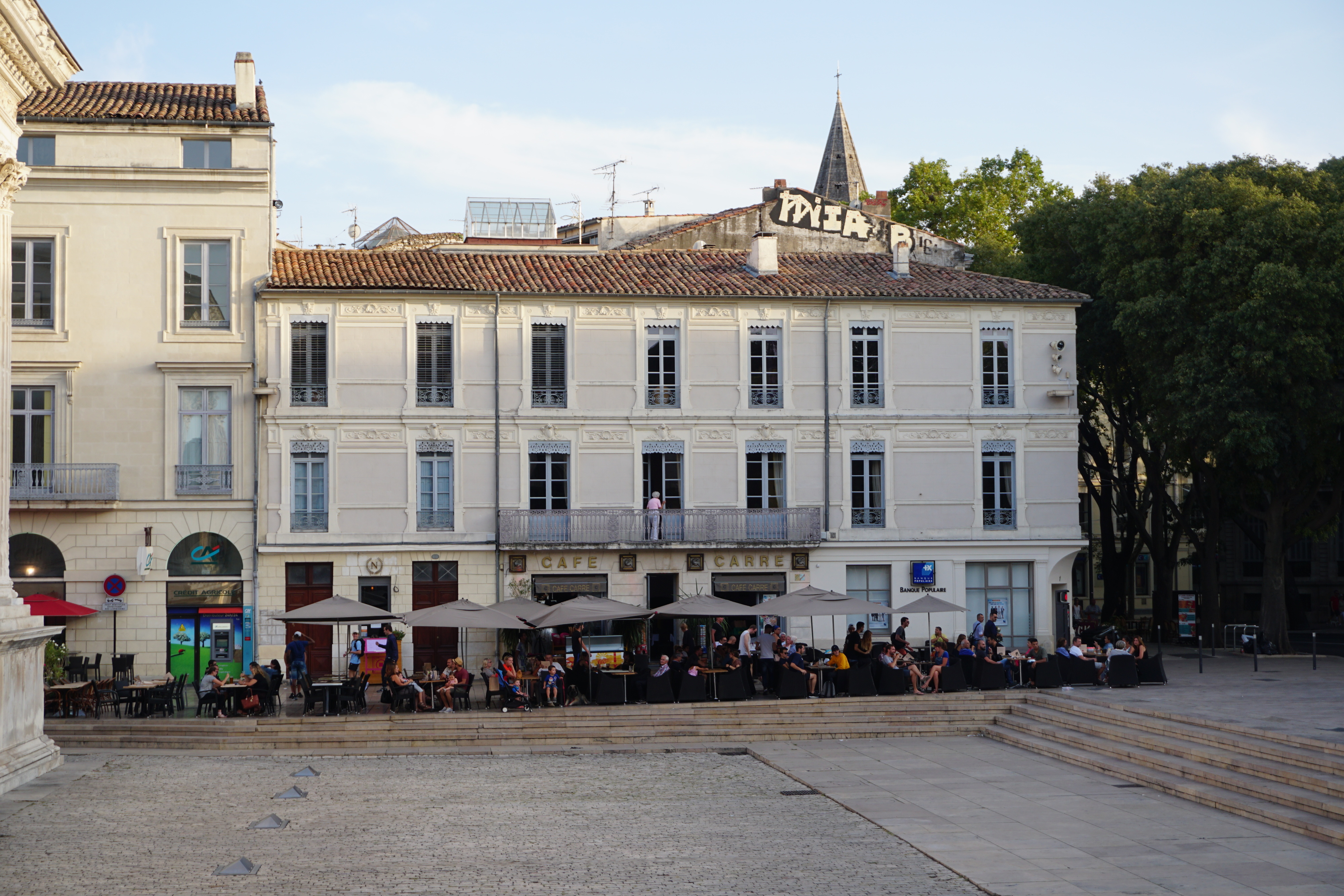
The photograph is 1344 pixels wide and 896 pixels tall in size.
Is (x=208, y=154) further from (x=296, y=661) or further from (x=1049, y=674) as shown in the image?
(x=1049, y=674)

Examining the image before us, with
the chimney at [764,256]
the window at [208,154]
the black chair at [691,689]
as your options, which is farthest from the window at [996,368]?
the window at [208,154]

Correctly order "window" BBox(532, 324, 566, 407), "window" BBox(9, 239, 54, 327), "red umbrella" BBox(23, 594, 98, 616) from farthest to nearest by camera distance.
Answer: "window" BBox(532, 324, 566, 407)
"window" BBox(9, 239, 54, 327)
"red umbrella" BBox(23, 594, 98, 616)

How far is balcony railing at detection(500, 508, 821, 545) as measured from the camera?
34.4 metres

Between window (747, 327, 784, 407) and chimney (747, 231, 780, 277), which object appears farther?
chimney (747, 231, 780, 277)

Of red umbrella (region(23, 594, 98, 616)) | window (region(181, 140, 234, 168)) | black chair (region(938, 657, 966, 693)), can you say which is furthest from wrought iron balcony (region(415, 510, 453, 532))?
black chair (region(938, 657, 966, 693))

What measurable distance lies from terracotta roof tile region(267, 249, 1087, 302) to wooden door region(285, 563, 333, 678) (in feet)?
21.3

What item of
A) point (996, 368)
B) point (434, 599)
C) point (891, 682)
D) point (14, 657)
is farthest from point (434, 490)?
point (14, 657)

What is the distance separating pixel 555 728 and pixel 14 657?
9465 mm

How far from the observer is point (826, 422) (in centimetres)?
3572

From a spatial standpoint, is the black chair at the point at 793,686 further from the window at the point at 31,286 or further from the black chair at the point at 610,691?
the window at the point at 31,286

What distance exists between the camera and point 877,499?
36.0 meters

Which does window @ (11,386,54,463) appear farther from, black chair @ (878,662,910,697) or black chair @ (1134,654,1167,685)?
black chair @ (1134,654,1167,685)

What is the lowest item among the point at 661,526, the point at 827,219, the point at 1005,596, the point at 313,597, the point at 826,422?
the point at 1005,596

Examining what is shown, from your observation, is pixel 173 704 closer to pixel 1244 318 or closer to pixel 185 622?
pixel 185 622
